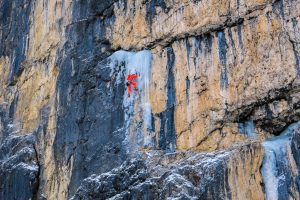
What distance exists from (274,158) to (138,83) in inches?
281

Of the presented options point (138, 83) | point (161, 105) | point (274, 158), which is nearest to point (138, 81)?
point (138, 83)

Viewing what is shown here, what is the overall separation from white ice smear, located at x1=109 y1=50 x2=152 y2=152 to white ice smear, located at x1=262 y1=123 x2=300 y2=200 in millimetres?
5047

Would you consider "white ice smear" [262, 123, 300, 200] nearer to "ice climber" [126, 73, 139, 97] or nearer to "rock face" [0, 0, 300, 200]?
"rock face" [0, 0, 300, 200]

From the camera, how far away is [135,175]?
21328 millimetres

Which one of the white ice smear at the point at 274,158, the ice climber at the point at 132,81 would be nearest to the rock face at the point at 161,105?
the white ice smear at the point at 274,158

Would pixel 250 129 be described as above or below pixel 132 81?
below

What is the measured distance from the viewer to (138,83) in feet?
77.7

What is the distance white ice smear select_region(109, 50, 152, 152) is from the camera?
22.7 m

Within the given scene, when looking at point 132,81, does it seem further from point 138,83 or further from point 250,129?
point 250,129

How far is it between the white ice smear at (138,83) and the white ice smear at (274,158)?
16.6ft

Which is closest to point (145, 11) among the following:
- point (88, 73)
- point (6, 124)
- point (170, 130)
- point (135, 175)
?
point (88, 73)

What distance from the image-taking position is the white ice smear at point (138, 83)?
22.7 m

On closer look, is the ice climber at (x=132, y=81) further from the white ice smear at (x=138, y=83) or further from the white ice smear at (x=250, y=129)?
the white ice smear at (x=250, y=129)

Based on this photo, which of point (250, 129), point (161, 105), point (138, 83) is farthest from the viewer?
point (138, 83)
